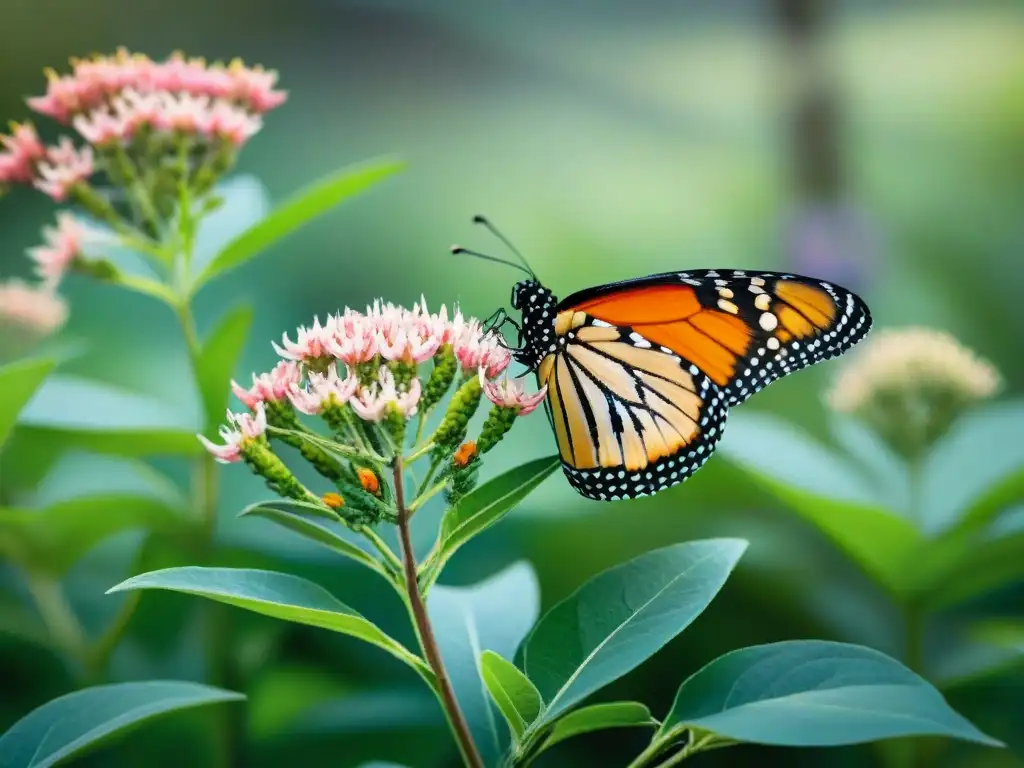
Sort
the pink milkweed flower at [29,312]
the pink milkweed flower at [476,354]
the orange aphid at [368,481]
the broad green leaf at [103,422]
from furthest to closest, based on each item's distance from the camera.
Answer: the pink milkweed flower at [29,312] < the broad green leaf at [103,422] < the pink milkweed flower at [476,354] < the orange aphid at [368,481]

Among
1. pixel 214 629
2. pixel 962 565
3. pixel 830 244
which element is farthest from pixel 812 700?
pixel 830 244

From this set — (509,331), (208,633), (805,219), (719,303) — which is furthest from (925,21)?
(208,633)

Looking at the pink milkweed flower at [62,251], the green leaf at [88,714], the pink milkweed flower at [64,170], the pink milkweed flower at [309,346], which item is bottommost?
the green leaf at [88,714]

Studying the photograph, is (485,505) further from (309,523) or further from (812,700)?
(812,700)

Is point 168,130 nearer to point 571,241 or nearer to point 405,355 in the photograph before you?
point 405,355

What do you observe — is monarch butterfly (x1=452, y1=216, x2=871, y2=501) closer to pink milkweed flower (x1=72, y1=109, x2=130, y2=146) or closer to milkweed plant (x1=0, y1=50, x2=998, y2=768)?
milkweed plant (x1=0, y1=50, x2=998, y2=768)

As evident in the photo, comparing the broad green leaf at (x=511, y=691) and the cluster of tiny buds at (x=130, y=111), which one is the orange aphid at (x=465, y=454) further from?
the cluster of tiny buds at (x=130, y=111)

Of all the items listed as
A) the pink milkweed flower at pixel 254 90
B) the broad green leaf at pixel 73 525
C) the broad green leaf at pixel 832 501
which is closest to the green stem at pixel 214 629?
the broad green leaf at pixel 73 525
